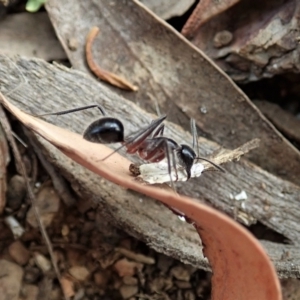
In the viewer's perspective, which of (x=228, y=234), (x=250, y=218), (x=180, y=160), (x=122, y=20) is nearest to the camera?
(x=228, y=234)

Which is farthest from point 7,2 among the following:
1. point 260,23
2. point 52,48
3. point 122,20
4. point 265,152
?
point 265,152

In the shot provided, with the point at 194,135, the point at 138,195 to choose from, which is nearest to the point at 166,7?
the point at 194,135

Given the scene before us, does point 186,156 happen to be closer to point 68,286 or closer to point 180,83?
point 180,83

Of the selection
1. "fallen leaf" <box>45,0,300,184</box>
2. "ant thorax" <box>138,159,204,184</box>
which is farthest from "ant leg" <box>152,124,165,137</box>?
"fallen leaf" <box>45,0,300,184</box>

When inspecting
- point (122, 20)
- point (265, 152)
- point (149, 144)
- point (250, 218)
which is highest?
point (122, 20)

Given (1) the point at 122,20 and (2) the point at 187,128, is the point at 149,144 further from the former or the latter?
(1) the point at 122,20

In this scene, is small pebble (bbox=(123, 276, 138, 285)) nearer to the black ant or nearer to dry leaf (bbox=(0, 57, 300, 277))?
dry leaf (bbox=(0, 57, 300, 277))

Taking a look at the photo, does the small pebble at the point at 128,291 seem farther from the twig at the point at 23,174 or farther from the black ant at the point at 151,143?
the black ant at the point at 151,143

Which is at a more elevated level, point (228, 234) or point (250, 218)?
point (228, 234)
